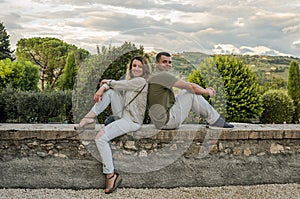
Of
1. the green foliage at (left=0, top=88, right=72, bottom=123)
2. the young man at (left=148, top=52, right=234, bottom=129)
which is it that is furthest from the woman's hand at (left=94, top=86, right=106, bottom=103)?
the green foliage at (left=0, top=88, right=72, bottom=123)

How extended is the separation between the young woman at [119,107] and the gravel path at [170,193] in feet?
0.58

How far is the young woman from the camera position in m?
3.44

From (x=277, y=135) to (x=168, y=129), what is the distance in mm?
1141

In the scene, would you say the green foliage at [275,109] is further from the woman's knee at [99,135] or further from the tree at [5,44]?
the tree at [5,44]

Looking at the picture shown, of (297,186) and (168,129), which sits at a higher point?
(168,129)

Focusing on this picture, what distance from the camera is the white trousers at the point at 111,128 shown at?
11.2 ft

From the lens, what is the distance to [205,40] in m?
4.23

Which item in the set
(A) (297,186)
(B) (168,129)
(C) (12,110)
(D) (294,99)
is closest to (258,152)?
(A) (297,186)

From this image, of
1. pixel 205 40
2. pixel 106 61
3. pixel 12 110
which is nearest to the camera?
pixel 205 40

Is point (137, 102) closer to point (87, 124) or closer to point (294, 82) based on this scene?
point (87, 124)

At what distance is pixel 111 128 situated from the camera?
11.3 ft

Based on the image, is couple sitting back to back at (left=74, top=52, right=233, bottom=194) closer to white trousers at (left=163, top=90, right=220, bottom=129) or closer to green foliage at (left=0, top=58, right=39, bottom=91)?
white trousers at (left=163, top=90, right=220, bottom=129)

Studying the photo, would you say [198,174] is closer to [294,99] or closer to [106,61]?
[106,61]

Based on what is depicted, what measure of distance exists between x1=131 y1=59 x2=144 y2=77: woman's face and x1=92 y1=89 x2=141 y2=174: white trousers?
0.26m
